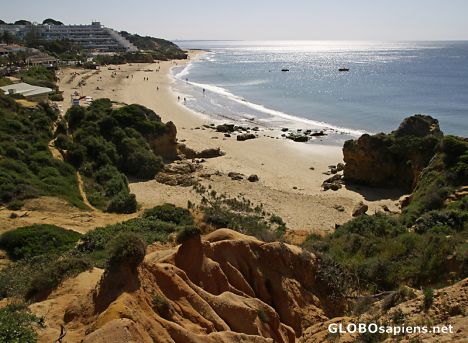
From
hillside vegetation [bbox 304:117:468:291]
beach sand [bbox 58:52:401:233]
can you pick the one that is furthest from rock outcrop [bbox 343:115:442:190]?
hillside vegetation [bbox 304:117:468:291]

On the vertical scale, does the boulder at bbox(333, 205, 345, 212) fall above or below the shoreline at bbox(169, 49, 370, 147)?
below

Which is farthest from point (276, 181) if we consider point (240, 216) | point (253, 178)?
point (240, 216)

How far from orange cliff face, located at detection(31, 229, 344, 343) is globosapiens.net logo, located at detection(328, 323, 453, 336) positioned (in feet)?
4.56

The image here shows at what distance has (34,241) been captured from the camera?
612 inches

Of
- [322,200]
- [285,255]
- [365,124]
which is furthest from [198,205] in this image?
[365,124]

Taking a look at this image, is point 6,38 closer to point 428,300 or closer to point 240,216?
point 240,216

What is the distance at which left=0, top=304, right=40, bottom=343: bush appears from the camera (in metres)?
7.45

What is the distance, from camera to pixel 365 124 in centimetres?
5294

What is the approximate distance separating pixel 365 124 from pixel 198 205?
111ft

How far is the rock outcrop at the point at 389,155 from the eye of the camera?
32.0 meters

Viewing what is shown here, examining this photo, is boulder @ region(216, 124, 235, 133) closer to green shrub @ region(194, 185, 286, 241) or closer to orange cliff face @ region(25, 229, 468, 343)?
green shrub @ region(194, 185, 286, 241)

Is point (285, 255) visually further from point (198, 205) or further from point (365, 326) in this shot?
point (198, 205)

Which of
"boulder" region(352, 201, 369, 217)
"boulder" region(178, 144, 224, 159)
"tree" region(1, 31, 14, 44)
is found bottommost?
"boulder" region(352, 201, 369, 217)

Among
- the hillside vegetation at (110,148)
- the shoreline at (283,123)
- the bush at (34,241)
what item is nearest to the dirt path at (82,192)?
the hillside vegetation at (110,148)
